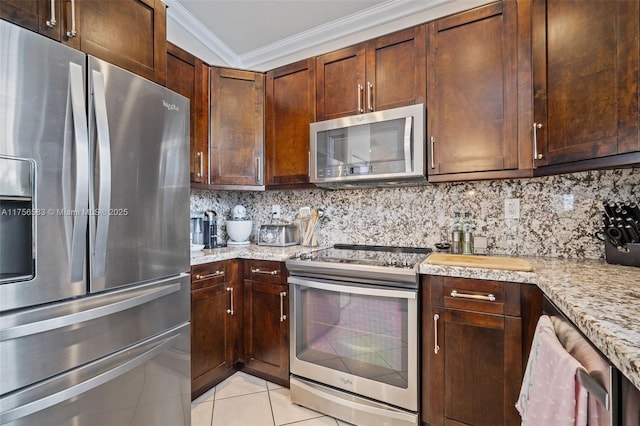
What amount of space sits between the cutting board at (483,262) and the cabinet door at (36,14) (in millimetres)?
1961

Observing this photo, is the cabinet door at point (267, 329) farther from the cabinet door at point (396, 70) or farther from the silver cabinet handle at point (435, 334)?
the cabinet door at point (396, 70)

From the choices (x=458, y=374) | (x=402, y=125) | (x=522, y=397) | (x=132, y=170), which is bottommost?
(x=458, y=374)

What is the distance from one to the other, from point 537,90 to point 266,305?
6.90 feet

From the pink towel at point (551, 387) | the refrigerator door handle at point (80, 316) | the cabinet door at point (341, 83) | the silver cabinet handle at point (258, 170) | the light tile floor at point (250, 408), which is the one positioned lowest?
the light tile floor at point (250, 408)

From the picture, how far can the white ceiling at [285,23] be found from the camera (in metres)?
2.20

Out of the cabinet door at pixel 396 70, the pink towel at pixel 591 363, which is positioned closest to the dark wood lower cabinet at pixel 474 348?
the pink towel at pixel 591 363

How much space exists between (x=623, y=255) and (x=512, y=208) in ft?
1.93

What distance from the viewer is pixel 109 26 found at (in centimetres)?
131

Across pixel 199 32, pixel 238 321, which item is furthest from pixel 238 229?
pixel 199 32

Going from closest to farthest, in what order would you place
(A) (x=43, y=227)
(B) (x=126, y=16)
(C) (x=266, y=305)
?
(A) (x=43, y=227) → (B) (x=126, y=16) → (C) (x=266, y=305)

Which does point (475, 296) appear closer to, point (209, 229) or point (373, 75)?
point (373, 75)

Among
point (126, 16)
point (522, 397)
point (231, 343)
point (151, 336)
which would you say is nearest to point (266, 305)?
point (231, 343)

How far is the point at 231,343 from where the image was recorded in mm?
2152

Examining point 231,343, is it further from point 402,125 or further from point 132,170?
point 402,125
